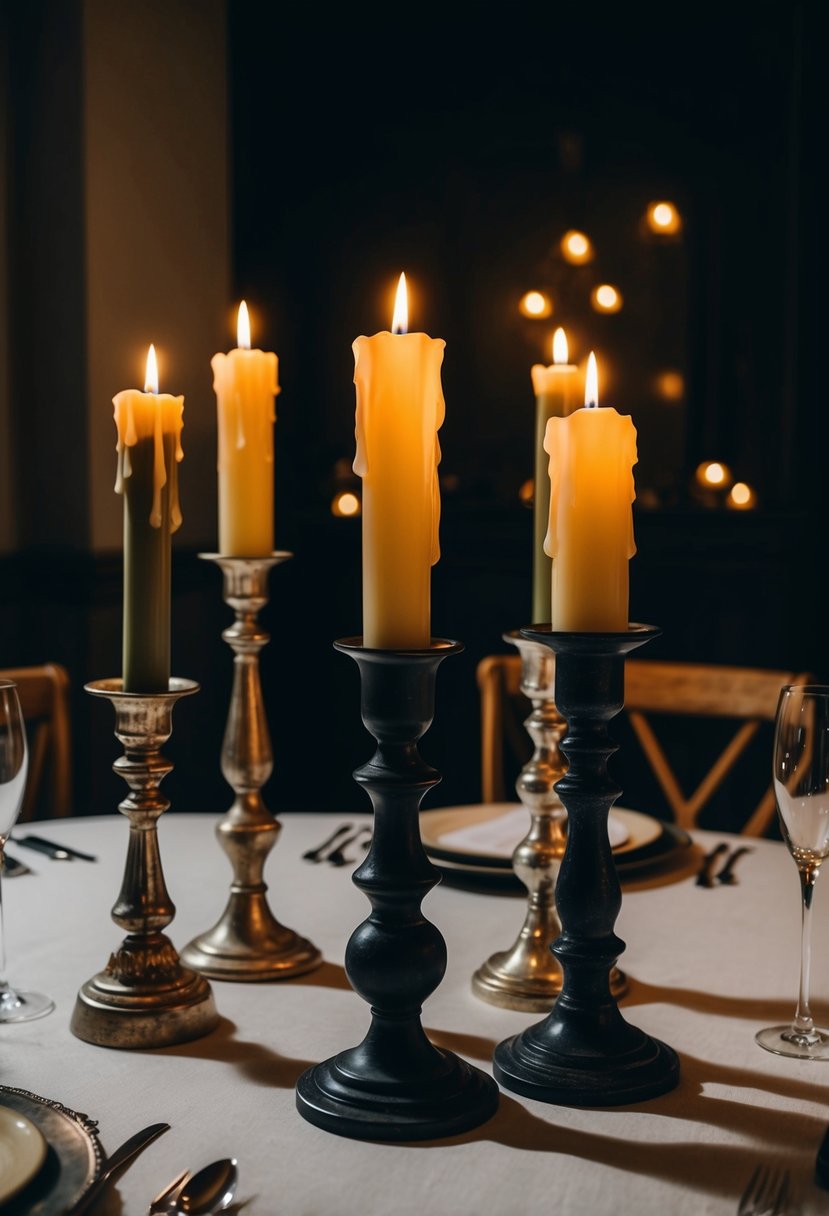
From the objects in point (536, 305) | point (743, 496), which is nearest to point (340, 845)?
point (743, 496)

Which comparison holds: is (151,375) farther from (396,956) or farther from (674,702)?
(674,702)

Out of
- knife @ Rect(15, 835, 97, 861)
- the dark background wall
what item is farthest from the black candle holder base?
the dark background wall

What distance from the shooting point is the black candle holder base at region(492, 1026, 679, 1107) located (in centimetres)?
79

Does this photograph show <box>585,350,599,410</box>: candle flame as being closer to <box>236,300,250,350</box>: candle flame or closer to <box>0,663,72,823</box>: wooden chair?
<box>236,300,250,350</box>: candle flame

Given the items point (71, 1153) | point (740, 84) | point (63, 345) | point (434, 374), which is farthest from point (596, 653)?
point (740, 84)

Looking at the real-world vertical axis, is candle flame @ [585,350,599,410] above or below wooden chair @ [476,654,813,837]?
above

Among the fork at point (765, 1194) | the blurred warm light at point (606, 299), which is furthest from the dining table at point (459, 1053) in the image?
the blurred warm light at point (606, 299)

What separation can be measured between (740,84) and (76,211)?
1591 mm

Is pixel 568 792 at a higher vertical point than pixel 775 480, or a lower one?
lower

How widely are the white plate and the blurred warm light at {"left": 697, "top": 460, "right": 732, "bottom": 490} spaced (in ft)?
9.24

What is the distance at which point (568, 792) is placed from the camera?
79cm

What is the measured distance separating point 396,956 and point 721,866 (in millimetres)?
691

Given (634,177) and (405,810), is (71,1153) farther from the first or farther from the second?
(634,177)

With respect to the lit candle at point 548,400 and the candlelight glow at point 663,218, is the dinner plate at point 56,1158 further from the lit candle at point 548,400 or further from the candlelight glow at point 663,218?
the candlelight glow at point 663,218
